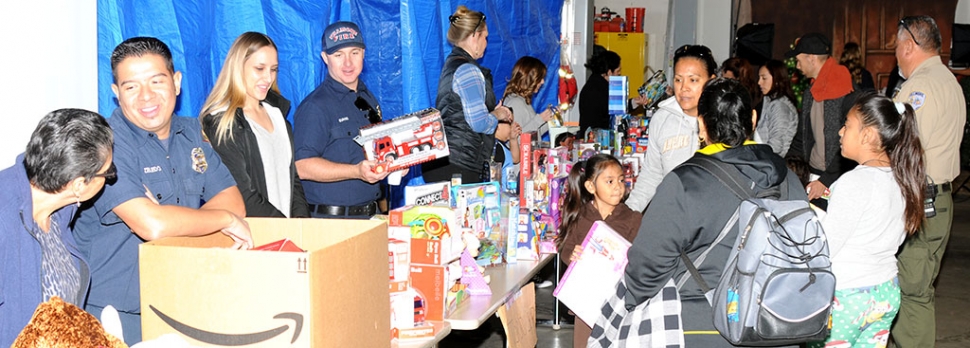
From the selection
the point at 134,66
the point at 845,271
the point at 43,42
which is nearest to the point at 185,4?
the point at 43,42

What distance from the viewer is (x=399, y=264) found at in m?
2.78

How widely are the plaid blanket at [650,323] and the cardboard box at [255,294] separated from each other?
42.0 inches

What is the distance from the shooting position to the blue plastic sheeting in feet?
11.1

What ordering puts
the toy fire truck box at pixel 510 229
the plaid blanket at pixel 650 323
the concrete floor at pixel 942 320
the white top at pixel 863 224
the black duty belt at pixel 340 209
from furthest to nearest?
the concrete floor at pixel 942 320, the toy fire truck box at pixel 510 229, the black duty belt at pixel 340 209, the white top at pixel 863 224, the plaid blanket at pixel 650 323

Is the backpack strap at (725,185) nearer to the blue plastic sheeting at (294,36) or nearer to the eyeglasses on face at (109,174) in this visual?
the eyeglasses on face at (109,174)

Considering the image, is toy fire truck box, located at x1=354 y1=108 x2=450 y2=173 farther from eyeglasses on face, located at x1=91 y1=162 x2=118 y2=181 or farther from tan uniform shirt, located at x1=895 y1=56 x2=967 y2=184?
tan uniform shirt, located at x1=895 y1=56 x2=967 y2=184

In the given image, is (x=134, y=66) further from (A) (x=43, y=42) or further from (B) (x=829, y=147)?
(B) (x=829, y=147)

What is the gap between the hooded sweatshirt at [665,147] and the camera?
4.04 metres

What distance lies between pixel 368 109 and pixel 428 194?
2.37ft

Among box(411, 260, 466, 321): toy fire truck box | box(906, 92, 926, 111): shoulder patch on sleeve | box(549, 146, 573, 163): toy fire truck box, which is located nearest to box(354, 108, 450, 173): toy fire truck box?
box(411, 260, 466, 321): toy fire truck box

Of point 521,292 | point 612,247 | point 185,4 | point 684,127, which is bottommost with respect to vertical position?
point 521,292

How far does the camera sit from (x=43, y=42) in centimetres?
266

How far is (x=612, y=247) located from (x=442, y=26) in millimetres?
2721

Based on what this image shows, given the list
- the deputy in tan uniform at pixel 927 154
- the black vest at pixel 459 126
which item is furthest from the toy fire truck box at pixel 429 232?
the deputy in tan uniform at pixel 927 154
